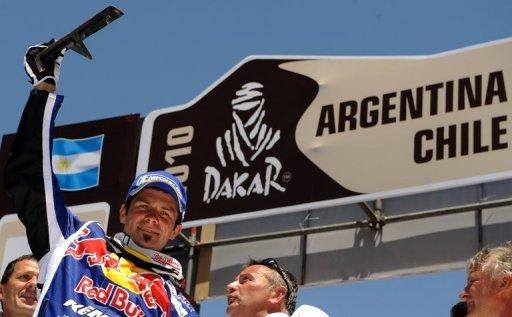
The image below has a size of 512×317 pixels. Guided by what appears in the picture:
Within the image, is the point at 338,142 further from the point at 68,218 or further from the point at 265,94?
the point at 68,218

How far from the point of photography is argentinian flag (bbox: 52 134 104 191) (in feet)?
46.1

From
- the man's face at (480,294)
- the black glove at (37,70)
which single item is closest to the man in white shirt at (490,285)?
the man's face at (480,294)

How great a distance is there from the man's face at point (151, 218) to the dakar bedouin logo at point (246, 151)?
6.39 m

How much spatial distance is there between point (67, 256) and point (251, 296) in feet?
4.57

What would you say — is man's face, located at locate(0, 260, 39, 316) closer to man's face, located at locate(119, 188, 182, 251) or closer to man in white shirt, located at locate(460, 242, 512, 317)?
man's face, located at locate(119, 188, 182, 251)

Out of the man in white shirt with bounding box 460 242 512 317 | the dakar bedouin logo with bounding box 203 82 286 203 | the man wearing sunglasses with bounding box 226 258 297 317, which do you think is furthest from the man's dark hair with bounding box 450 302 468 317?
the dakar bedouin logo with bounding box 203 82 286 203

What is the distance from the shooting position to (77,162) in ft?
46.5

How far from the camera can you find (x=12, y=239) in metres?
14.2

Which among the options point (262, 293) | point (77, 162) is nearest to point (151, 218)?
point (262, 293)

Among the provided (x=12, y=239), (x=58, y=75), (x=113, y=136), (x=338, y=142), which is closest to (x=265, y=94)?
(x=338, y=142)

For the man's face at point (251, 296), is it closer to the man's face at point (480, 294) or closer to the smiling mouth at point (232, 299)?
the smiling mouth at point (232, 299)

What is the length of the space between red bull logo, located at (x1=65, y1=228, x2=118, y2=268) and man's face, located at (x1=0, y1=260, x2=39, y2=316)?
1.22 metres

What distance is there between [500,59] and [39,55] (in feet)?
23.1

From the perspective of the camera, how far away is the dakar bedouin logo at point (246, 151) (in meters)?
12.5
